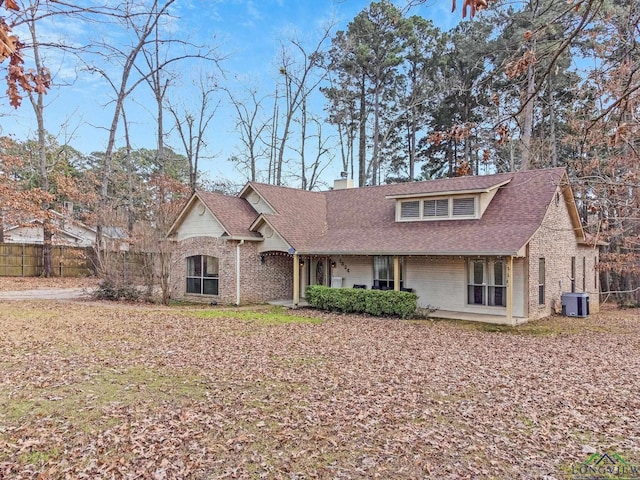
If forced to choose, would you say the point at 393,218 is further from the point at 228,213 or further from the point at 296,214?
the point at 228,213

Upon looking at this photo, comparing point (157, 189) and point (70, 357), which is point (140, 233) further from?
point (157, 189)

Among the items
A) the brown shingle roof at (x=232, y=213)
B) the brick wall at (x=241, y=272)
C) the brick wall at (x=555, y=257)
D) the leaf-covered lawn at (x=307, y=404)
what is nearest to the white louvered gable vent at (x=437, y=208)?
the brick wall at (x=555, y=257)

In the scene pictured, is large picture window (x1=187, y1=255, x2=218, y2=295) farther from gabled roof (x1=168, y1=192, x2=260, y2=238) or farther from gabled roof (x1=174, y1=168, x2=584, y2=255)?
gabled roof (x1=174, y1=168, x2=584, y2=255)

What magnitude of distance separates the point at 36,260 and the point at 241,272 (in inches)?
689

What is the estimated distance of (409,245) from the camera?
15.3 m

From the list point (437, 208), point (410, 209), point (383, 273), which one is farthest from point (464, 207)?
point (383, 273)

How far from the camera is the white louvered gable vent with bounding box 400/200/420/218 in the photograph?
17066 mm

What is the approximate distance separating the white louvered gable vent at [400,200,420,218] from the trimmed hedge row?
3.56 meters

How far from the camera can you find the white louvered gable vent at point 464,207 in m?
15.7

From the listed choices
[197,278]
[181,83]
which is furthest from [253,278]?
[181,83]

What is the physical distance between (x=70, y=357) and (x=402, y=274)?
11.6 metres

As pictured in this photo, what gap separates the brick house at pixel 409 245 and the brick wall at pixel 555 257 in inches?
1.5

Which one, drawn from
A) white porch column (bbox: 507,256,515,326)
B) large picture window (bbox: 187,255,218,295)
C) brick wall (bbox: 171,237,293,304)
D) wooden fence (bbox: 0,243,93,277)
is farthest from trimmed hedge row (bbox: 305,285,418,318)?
wooden fence (bbox: 0,243,93,277)

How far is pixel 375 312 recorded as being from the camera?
15352 millimetres
